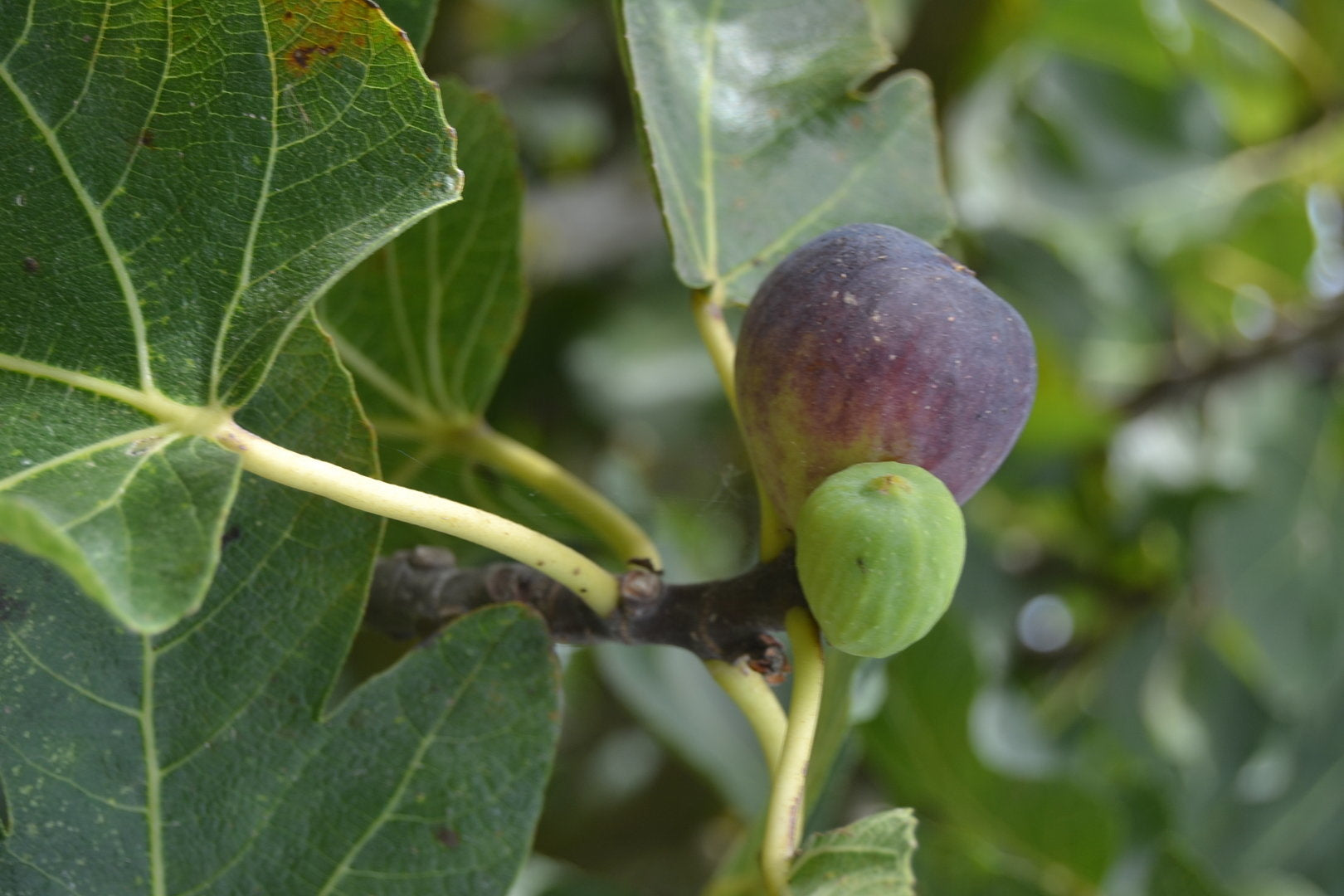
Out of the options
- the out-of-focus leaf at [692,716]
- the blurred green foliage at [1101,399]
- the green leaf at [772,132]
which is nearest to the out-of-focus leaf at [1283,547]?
the blurred green foliage at [1101,399]

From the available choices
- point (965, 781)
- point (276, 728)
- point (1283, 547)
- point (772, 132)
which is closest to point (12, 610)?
point (276, 728)

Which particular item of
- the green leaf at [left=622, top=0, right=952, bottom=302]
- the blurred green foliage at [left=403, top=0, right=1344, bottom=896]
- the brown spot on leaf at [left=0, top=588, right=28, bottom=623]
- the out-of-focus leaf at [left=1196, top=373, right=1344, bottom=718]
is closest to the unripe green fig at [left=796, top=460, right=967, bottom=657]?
the green leaf at [left=622, top=0, right=952, bottom=302]

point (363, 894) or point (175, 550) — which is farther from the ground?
point (175, 550)

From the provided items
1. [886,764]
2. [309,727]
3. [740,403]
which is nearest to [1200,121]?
[886,764]

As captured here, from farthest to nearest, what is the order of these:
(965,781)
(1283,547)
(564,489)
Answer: (1283,547) → (965,781) → (564,489)

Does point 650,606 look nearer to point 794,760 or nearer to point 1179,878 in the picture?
point 794,760

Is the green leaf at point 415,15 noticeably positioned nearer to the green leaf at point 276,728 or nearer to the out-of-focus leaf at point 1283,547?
the green leaf at point 276,728

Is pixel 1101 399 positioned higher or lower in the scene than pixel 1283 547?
higher

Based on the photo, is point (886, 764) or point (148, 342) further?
point (886, 764)

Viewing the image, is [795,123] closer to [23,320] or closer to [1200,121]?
[23,320]
